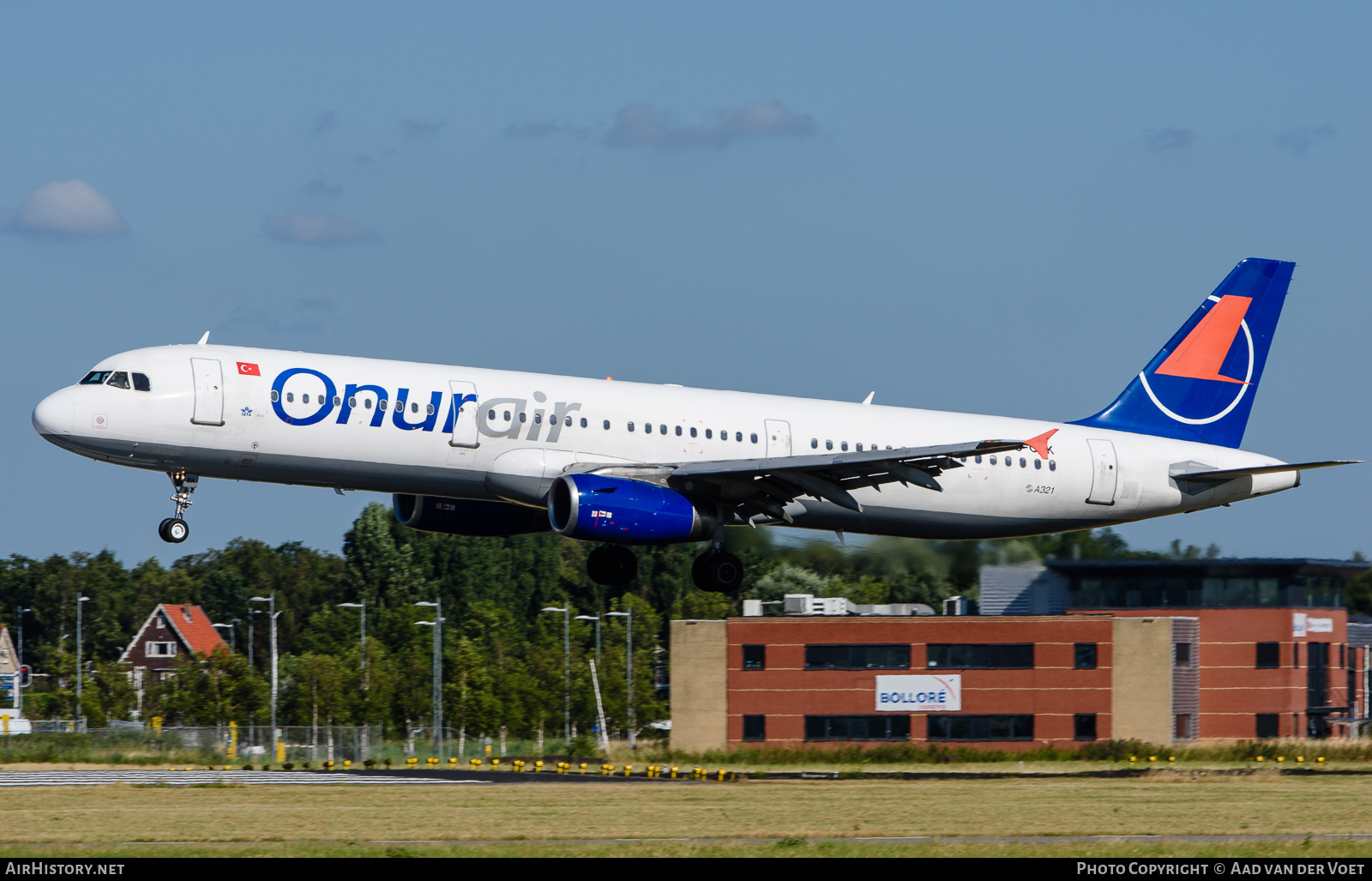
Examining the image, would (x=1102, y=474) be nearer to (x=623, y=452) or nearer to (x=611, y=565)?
(x=611, y=565)

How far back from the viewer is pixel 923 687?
76.9m

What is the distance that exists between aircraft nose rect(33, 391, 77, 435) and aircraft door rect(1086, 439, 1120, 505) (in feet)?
81.7

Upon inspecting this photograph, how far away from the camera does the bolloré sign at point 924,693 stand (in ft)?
252

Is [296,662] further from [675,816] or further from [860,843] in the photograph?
[860,843]

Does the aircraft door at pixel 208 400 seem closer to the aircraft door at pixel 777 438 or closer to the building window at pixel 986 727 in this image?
the aircraft door at pixel 777 438

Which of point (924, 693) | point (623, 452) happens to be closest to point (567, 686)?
point (924, 693)

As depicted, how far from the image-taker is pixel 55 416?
3519cm

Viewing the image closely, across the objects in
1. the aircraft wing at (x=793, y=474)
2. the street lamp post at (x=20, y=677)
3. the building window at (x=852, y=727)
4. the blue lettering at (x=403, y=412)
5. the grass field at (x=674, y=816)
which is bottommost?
the street lamp post at (x=20, y=677)

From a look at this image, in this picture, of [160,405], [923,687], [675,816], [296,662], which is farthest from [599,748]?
[160,405]

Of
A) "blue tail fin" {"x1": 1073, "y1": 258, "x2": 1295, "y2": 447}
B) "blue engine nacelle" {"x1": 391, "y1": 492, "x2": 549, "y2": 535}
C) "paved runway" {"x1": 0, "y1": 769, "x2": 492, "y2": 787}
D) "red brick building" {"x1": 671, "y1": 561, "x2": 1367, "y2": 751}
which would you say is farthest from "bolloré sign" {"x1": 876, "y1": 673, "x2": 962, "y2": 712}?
"blue engine nacelle" {"x1": 391, "y1": 492, "x2": 549, "y2": 535}

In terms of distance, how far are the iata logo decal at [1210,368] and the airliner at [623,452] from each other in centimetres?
26

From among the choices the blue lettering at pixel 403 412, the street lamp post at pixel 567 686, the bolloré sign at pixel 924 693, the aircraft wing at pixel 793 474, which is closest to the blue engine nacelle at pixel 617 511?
the aircraft wing at pixel 793 474

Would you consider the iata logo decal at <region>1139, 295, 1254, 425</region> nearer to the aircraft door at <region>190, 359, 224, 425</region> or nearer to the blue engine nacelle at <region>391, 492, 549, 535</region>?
the blue engine nacelle at <region>391, 492, 549, 535</region>

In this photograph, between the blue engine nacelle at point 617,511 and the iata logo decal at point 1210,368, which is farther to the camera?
the iata logo decal at point 1210,368
